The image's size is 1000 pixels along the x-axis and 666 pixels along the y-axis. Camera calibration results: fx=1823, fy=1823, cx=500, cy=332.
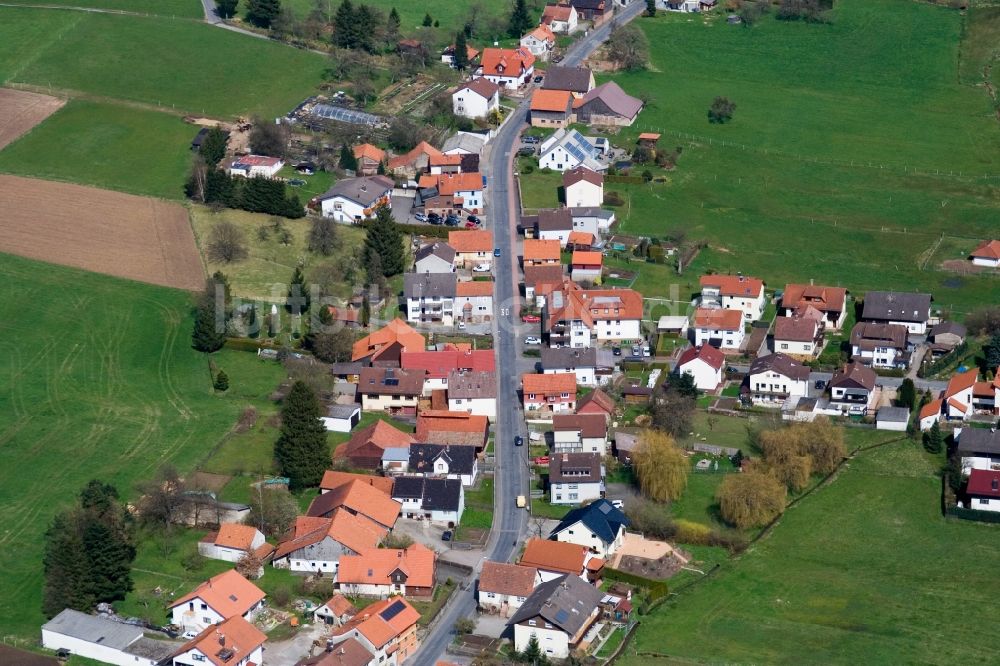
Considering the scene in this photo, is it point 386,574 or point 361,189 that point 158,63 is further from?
point 386,574

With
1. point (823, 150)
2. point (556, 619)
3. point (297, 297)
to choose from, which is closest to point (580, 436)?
point (556, 619)

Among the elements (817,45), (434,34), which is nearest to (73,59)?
(434,34)

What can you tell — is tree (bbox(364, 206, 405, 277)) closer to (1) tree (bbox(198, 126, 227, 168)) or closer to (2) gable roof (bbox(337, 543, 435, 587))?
(1) tree (bbox(198, 126, 227, 168))

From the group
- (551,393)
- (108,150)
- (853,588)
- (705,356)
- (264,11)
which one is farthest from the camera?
(264,11)

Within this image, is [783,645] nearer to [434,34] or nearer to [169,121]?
[169,121]

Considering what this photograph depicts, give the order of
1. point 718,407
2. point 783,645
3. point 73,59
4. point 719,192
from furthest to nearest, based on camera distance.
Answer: point 73,59
point 719,192
point 718,407
point 783,645

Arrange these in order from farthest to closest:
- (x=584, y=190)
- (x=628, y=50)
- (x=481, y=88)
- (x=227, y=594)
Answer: (x=628, y=50) → (x=481, y=88) → (x=584, y=190) → (x=227, y=594)

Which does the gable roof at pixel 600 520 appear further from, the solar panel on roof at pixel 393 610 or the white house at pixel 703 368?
the white house at pixel 703 368
